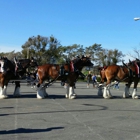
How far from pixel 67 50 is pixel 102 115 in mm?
78466

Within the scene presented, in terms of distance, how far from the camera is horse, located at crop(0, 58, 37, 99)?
1412 cm

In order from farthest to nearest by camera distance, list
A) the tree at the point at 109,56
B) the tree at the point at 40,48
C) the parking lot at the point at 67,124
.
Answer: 1. the tree at the point at 109,56
2. the tree at the point at 40,48
3. the parking lot at the point at 67,124

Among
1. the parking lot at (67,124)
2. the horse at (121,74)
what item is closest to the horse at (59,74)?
the horse at (121,74)

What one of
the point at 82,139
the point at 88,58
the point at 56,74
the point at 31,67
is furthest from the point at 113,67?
the point at 82,139

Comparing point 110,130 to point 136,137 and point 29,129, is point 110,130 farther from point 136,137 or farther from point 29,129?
point 29,129

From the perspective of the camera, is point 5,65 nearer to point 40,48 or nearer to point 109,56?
point 40,48

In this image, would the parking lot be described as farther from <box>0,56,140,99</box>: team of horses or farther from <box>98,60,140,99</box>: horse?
<box>98,60,140,99</box>: horse

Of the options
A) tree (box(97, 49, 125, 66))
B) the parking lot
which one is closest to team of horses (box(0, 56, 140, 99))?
the parking lot

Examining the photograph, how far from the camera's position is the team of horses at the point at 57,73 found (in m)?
14.4

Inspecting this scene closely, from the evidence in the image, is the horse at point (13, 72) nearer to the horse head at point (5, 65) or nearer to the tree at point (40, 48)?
the horse head at point (5, 65)

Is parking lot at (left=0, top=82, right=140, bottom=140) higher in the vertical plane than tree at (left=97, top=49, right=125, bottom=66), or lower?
lower

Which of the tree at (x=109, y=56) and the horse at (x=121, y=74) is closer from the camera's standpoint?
the horse at (x=121, y=74)

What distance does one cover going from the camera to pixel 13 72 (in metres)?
14.6

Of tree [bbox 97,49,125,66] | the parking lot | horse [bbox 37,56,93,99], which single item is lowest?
the parking lot
